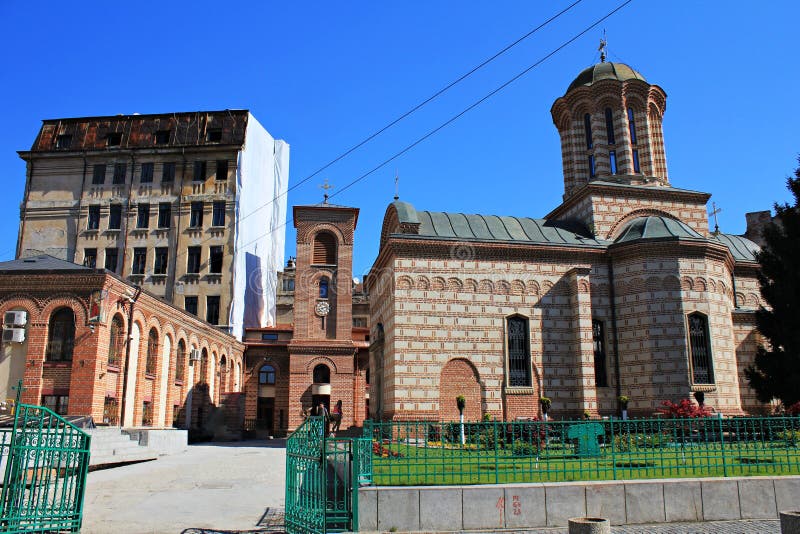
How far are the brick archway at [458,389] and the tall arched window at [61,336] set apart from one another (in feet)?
42.5

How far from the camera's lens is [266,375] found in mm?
36312

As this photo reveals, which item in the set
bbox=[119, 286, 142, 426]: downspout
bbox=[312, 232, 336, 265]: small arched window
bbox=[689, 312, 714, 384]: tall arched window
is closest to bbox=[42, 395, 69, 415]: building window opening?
bbox=[119, 286, 142, 426]: downspout

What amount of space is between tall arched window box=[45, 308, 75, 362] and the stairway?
3.58 metres

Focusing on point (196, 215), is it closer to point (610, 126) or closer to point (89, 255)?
point (89, 255)

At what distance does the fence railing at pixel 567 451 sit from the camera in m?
9.44

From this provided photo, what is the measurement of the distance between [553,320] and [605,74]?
13.3m

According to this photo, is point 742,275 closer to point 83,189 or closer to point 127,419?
point 127,419

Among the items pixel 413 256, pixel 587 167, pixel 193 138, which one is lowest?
pixel 413 256

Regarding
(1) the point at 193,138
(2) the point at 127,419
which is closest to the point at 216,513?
(2) the point at 127,419

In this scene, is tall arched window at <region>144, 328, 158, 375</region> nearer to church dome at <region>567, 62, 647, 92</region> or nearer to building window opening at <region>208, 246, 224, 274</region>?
building window opening at <region>208, 246, 224, 274</region>

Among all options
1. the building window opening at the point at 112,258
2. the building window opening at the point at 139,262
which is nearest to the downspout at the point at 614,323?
the building window opening at the point at 139,262

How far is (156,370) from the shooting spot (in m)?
24.7

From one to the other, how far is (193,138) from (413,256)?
70.7 ft

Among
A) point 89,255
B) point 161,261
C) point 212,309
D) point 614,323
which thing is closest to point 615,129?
point 614,323
